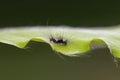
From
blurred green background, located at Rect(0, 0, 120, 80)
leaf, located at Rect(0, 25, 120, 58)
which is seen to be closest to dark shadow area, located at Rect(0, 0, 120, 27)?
blurred green background, located at Rect(0, 0, 120, 80)

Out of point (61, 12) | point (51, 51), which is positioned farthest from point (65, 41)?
point (61, 12)

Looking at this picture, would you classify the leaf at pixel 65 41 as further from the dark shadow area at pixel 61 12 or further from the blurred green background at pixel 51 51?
the dark shadow area at pixel 61 12

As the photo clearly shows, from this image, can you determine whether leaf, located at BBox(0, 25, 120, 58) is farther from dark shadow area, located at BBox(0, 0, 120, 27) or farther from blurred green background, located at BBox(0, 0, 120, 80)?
dark shadow area, located at BBox(0, 0, 120, 27)

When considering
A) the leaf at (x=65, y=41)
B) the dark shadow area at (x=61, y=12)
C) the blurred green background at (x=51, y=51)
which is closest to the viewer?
the leaf at (x=65, y=41)

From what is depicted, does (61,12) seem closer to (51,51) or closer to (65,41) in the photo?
(51,51)

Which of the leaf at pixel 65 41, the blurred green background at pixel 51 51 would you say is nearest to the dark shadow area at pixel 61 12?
the blurred green background at pixel 51 51

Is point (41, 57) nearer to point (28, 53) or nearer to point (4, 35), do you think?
point (28, 53)

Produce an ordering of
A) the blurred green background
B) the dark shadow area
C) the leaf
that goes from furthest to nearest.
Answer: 1. the dark shadow area
2. the blurred green background
3. the leaf

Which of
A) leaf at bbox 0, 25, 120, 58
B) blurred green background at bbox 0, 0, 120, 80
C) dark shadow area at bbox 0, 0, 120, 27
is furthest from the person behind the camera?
dark shadow area at bbox 0, 0, 120, 27

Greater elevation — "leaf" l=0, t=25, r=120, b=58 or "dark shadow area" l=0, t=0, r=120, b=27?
"leaf" l=0, t=25, r=120, b=58
